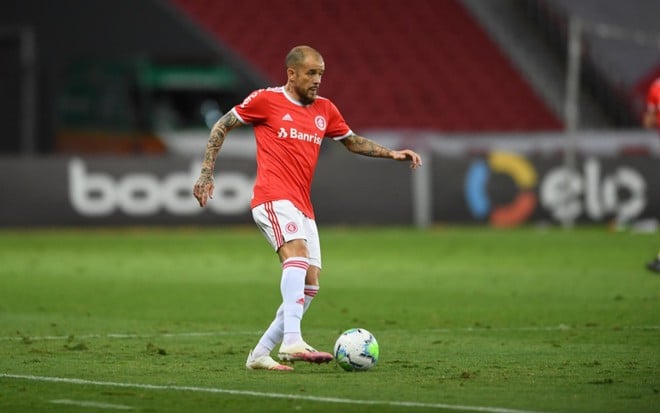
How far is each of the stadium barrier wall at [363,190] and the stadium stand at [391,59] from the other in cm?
805

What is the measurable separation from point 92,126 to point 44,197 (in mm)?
9500

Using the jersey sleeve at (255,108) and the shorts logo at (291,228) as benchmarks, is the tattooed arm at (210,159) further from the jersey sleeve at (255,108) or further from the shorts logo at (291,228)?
the shorts logo at (291,228)

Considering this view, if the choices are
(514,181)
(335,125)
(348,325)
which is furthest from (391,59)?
(335,125)

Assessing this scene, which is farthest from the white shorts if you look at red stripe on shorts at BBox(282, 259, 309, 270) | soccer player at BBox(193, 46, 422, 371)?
red stripe on shorts at BBox(282, 259, 309, 270)

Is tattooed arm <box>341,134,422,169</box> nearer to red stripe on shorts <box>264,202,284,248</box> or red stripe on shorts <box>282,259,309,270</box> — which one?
red stripe on shorts <box>264,202,284,248</box>

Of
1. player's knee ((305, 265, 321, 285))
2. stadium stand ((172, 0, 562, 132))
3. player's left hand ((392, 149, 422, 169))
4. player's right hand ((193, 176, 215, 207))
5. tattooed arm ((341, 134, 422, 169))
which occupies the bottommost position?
player's knee ((305, 265, 321, 285))

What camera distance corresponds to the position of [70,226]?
2975 cm

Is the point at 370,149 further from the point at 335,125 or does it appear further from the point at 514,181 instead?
the point at 514,181

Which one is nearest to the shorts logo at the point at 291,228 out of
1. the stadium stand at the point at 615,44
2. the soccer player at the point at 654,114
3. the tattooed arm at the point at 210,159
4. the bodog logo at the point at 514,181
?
the tattooed arm at the point at 210,159

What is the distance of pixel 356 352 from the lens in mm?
9477

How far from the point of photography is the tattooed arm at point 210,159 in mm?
9773

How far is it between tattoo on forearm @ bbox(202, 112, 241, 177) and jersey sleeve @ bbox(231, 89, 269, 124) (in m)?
0.08

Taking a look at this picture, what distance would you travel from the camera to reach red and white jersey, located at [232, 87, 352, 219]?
10008mm

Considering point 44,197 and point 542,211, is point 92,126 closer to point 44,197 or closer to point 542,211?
point 44,197
